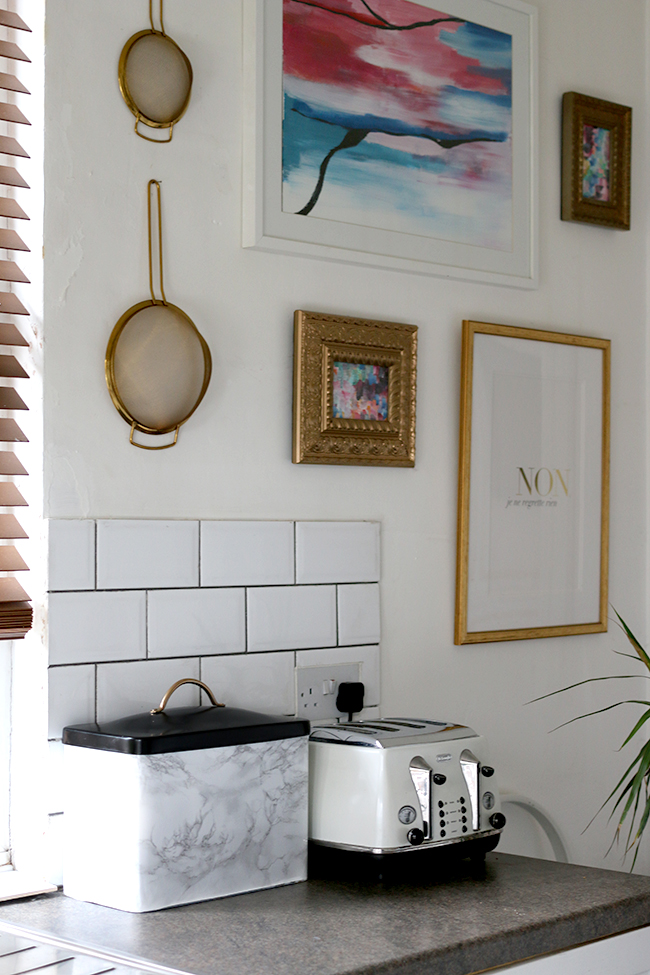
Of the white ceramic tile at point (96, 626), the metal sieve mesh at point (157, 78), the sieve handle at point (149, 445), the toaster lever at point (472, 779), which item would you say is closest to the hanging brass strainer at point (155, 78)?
the metal sieve mesh at point (157, 78)

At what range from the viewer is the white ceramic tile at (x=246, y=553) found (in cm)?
167

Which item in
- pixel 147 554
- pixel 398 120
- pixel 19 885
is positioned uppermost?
pixel 398 120

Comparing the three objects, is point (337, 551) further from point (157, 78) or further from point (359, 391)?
point (157, 78)

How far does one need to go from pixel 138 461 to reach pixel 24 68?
0.57 m

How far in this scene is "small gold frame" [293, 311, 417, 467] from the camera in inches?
69.5

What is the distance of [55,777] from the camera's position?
4.91 feet

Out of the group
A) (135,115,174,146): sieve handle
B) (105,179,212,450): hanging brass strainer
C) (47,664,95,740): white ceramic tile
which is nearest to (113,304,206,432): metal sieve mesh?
(105,179,212,450): hanging brass strainer

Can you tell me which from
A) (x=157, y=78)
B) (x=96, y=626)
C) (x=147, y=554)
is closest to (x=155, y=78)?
(x=157, y=78)

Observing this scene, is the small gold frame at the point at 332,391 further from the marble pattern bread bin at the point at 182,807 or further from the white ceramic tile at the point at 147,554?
the marble pattern bread bin at the point at 182,807

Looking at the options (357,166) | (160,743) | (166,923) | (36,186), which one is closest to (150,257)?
(36,186)

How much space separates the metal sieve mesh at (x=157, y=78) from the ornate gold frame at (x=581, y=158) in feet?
2.67

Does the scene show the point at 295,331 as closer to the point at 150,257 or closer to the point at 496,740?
the point at 150,257

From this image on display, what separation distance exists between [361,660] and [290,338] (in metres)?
0.53

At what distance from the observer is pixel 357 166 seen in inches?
72.5
